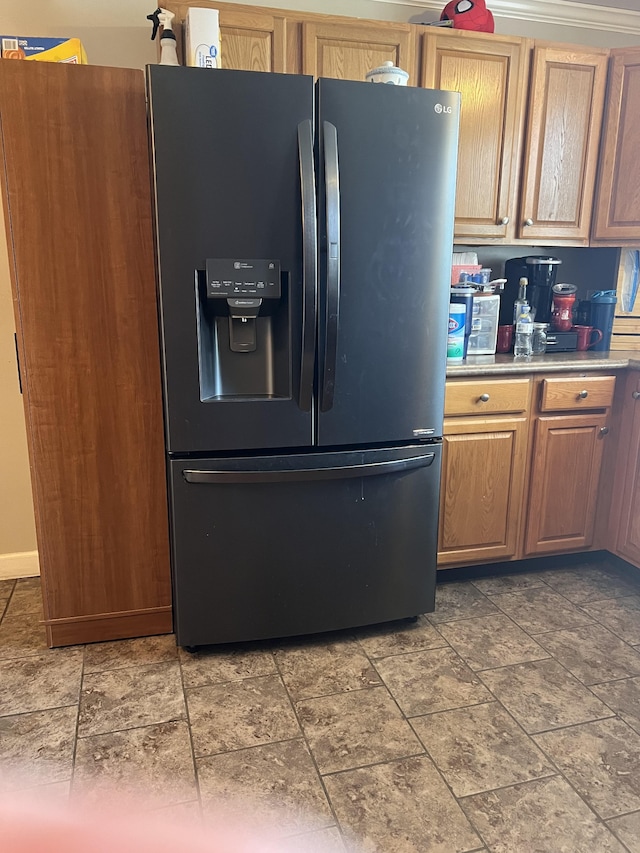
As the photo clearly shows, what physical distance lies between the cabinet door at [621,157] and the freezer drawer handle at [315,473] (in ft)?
4.68

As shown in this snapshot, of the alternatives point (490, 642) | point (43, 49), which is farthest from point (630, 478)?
point (43, 49)

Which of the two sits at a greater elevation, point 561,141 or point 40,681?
→ point 561,141

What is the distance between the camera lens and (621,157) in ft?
8.85

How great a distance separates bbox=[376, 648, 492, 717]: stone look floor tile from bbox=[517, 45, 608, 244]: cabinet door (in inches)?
69.3

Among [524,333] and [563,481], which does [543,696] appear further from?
[524,333]

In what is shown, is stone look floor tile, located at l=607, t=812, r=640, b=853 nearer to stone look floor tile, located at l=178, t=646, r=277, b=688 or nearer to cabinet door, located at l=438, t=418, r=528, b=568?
stone look floor tile, located at l=178, t=646, r=277, b=688

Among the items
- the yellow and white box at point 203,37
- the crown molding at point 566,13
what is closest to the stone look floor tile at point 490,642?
the yellow and white box at point 203,37

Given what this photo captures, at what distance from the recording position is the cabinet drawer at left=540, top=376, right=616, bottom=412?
2514 mm

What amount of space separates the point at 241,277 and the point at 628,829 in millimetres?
1698

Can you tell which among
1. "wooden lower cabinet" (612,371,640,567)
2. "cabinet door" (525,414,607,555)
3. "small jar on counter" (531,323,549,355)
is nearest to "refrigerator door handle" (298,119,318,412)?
"cabinet door" (525,414,607,555)

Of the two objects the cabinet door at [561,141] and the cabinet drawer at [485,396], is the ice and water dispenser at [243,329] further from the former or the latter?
the cabinet door at [561,141]

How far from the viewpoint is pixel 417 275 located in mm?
2018

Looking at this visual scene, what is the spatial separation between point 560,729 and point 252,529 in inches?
41.8

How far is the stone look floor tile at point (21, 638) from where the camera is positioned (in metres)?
2.15
